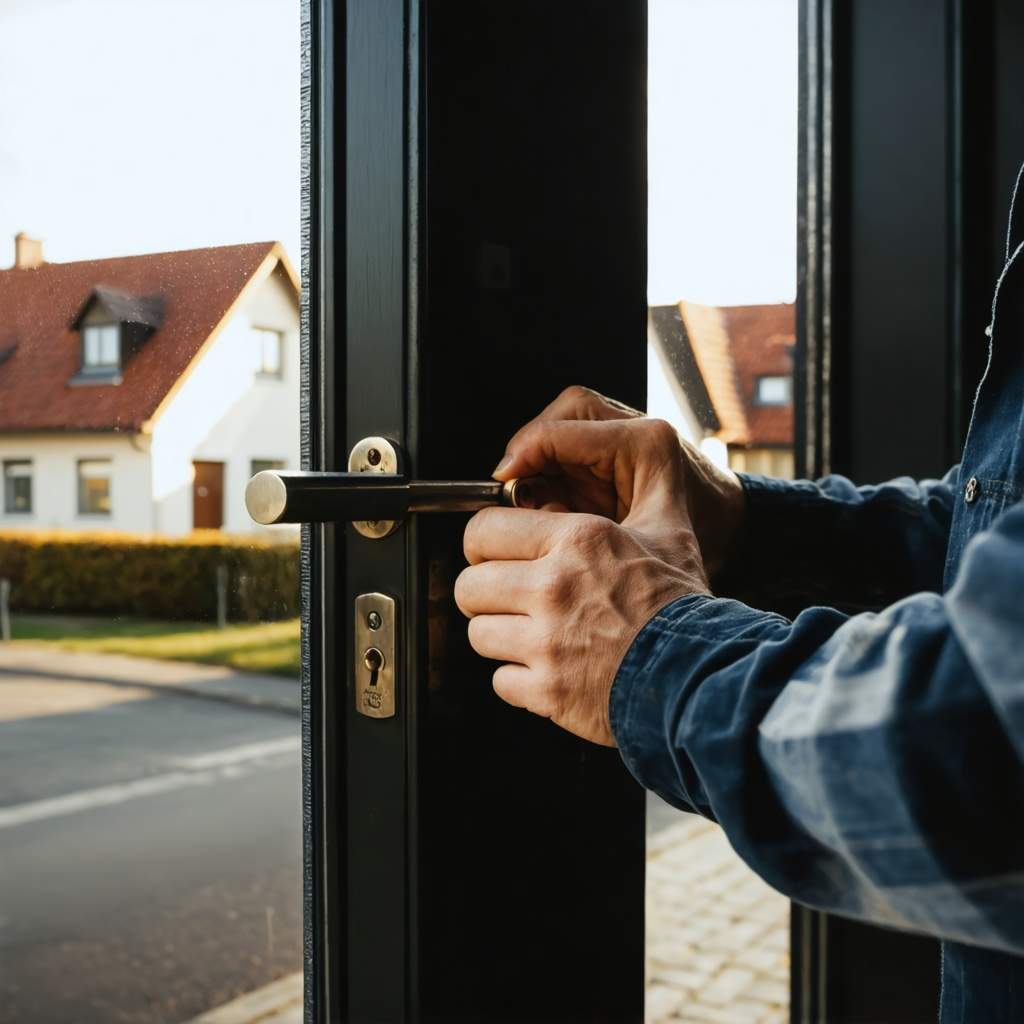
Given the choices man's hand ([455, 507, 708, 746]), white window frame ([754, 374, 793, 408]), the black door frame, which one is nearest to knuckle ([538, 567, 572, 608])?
man's hand ([455, 507, 708, 746])

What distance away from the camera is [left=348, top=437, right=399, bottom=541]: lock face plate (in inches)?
32.7

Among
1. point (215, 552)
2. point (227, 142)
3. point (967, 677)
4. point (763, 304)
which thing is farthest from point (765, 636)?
point (763, 304)

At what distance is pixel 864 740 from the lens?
503 mm

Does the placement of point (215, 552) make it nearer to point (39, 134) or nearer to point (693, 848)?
point (39, 134)

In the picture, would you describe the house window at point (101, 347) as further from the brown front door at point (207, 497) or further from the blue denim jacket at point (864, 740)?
the blue denim jacket at point (864, 740)

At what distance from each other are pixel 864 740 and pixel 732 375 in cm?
109

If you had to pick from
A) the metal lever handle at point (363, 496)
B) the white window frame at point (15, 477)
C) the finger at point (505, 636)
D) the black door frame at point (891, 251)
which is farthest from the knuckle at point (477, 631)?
the black door frame at point (891, 251)

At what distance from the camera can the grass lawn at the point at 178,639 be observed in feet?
2.46

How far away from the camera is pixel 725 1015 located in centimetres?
232

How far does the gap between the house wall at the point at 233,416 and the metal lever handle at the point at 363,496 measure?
132 mm

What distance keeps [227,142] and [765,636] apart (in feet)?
1.86

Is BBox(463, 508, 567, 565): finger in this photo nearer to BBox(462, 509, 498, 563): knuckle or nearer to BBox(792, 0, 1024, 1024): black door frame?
BBox(462, 509, 498, 563): knuckle

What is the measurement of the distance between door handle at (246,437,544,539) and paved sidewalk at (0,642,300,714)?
6.5 inches

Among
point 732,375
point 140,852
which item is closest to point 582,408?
point 140,852
